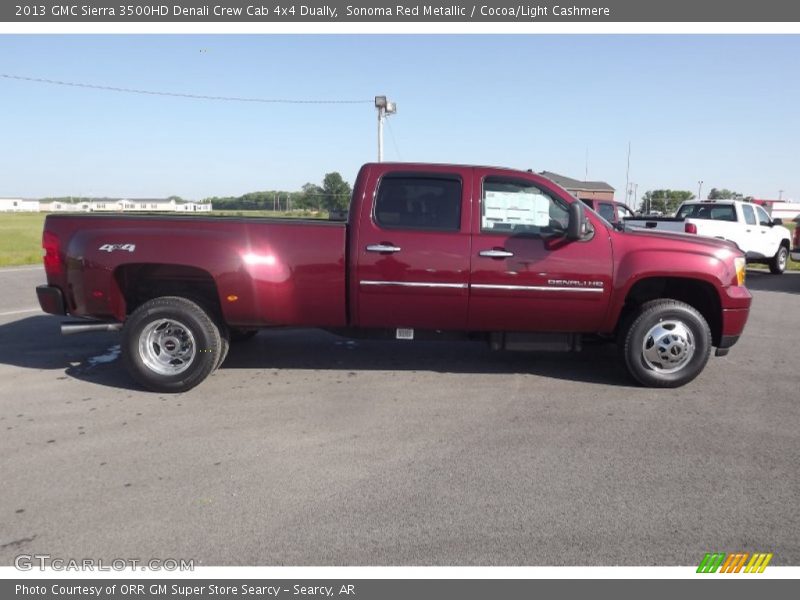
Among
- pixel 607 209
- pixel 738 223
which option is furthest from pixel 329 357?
pixel 738 223

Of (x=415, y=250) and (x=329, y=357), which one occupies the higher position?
(x=415, y=250)

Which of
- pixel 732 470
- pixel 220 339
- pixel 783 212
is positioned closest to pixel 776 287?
pixel 732 470

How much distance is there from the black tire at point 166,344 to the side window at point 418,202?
1801mm

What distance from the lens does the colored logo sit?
285 centimetres

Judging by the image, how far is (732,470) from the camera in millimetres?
3801

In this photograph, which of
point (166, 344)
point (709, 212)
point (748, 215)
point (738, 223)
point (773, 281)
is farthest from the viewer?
point (709, 212)

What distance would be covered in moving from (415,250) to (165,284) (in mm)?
2316

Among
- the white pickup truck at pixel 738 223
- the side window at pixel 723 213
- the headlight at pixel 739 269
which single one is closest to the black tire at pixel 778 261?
the white pickup truck at pixel 738 223

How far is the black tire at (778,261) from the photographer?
618 inches

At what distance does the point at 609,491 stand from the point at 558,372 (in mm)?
2535

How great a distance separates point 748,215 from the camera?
14.8 m

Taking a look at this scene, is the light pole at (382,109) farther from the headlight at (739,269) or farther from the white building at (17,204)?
the white building at (17,204)

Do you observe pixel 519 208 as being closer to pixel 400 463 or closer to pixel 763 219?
pixel 400 463
